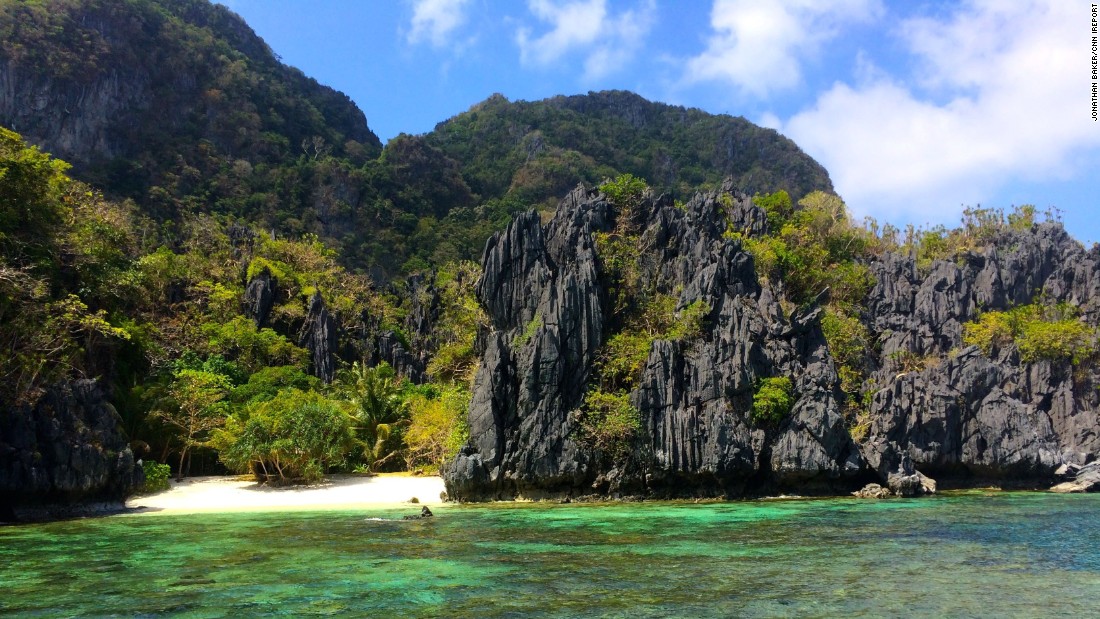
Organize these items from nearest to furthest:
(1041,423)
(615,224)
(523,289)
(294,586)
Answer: (294,586), (523,289), (1041,423), (615,224)

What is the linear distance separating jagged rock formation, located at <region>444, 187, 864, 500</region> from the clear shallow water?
448 cm

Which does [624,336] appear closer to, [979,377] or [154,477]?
[979,377]

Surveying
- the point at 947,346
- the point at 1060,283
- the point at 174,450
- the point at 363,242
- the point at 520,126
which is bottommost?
the point at 174,450

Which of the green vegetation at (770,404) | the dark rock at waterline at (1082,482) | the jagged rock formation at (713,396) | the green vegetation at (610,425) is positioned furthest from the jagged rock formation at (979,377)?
the green vegetation at (610,425)

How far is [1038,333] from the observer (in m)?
37.6

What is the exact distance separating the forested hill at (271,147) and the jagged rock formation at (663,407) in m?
48.0

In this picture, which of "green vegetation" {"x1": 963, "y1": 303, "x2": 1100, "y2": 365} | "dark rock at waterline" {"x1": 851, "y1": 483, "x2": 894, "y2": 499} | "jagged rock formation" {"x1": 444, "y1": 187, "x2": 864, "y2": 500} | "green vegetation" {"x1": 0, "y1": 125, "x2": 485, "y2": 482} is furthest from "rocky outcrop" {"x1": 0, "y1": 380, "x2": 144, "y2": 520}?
"green vegetation" {"x1": 963, "y1": 303, "x2": 1100, "y2": 365}

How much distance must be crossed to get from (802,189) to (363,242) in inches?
2402

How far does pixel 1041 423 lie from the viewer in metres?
34.2

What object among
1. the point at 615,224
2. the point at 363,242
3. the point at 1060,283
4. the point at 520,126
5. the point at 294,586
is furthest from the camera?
the point at 520,126

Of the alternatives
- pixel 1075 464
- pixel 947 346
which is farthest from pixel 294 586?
pixel 947 346

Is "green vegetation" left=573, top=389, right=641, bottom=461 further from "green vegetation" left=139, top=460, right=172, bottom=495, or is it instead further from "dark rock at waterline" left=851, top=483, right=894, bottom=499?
"green vegetation" left=139, top=460, right=172, bottom=495

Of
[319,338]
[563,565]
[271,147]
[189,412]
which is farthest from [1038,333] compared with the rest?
[271,147]

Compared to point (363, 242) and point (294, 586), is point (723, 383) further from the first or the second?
point (363, 242)
